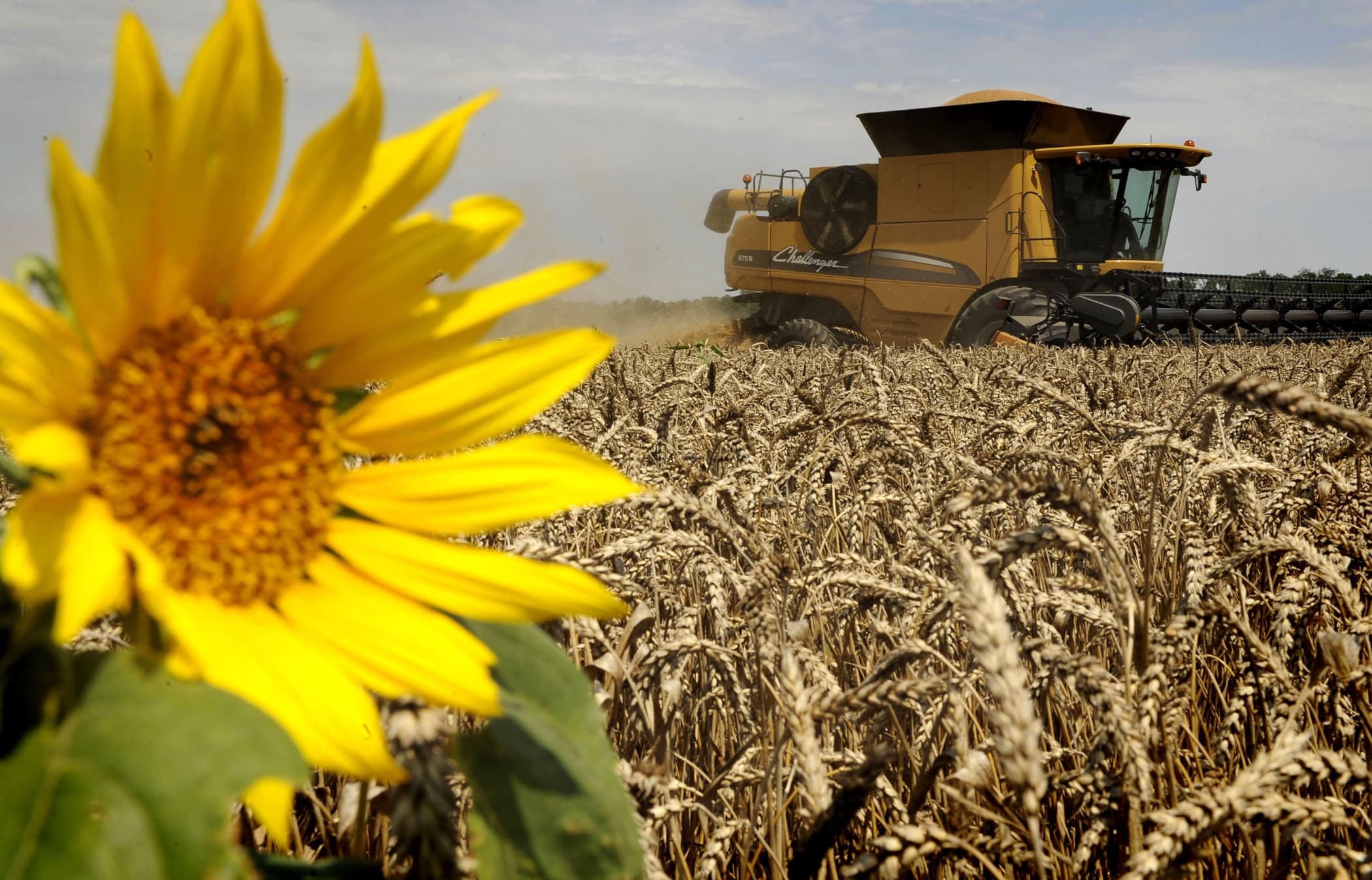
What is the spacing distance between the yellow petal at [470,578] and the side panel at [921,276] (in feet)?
56.5

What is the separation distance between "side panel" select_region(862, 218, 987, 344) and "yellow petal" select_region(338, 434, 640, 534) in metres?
17.2

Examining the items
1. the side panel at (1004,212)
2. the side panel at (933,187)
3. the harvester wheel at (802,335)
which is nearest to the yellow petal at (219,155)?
the side panel at (1004,212)

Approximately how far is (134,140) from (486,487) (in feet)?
0.77

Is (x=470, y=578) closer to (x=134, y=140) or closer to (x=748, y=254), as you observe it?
(x=134, y=140)

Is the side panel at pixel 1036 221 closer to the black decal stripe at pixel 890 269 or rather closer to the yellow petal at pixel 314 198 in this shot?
the black decal stripe at pixel 890 269

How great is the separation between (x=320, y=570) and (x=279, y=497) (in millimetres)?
44

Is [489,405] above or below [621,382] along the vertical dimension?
above

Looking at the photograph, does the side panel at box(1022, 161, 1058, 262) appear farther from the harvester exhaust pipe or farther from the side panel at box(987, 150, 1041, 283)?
the harvester exhaust pipe

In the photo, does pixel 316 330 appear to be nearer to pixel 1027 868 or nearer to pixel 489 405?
pixel 489 405

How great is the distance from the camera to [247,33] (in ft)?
1.68

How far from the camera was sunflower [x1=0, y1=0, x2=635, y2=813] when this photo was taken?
0.48 meters

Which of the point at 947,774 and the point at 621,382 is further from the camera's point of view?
the point at 621,382

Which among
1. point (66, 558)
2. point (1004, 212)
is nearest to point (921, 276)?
point (1004, 212)

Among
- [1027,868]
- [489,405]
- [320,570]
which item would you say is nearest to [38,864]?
[320,570]
